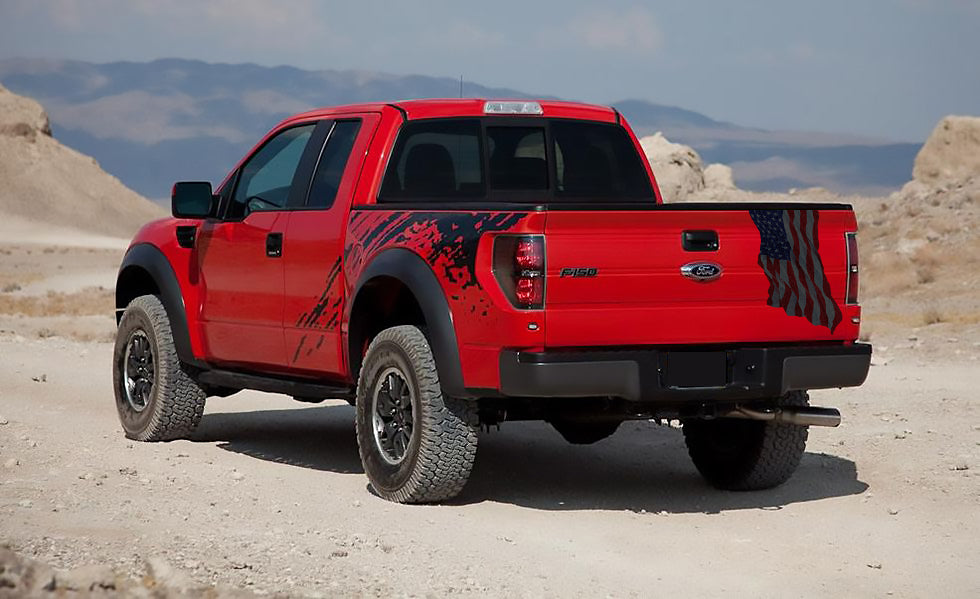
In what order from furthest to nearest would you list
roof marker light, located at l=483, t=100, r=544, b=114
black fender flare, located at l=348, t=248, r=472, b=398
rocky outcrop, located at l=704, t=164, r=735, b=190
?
rocky outcrop, located at l=704, t=164, r=735, b=190 < roof marker light, located at l=483, t=100, r=544, b=114 < black fender flare, located at l=348, t=248, r=472, b=398

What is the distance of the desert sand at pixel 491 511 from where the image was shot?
6.30m

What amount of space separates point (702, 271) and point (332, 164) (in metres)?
2.34

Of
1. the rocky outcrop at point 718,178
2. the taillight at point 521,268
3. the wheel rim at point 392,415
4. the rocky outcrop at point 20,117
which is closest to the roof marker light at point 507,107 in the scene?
the wheel rim at point 392,415

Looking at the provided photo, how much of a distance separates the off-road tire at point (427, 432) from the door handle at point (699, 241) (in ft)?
4.22

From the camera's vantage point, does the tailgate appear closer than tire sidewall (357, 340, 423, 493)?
Yes

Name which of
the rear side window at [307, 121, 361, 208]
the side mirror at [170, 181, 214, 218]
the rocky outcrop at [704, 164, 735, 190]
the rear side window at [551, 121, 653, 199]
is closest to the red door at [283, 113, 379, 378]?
the rear side window at [307, 121, 361, 208]

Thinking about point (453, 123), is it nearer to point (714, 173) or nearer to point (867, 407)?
point (867, 407)

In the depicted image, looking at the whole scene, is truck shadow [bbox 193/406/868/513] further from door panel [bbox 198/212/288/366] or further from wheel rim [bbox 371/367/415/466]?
door panel [bbox 198/212/288/366]

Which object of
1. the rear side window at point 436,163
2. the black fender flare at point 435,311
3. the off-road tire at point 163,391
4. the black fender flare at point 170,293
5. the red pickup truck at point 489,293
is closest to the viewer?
the red pickup truck at point 489,293

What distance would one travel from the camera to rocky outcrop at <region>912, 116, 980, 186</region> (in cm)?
5466

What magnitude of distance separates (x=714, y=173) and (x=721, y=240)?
5956 centimetres

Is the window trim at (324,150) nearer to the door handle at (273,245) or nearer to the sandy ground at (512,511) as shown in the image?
the door handle at (273,245)

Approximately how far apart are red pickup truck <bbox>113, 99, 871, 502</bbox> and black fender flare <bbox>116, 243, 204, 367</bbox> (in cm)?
2

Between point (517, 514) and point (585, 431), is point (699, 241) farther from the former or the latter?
point (585, 431)
